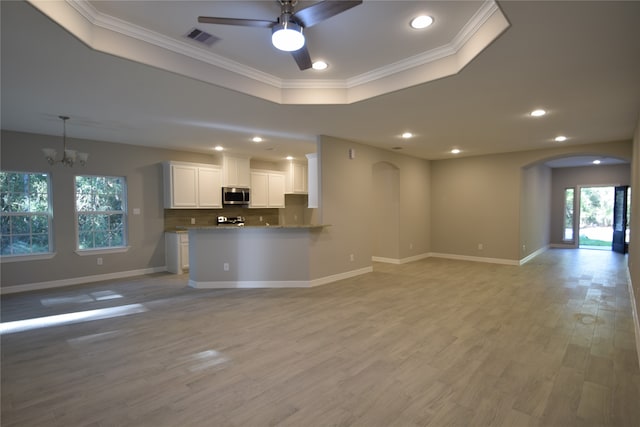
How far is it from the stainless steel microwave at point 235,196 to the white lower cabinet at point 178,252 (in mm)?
1247

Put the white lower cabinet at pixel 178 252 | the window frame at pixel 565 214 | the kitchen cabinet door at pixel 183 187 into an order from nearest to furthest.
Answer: the white lower cabinet at pixel 178 252
the kitchen cabinet door at pixel 183 187
the window frame at pixel 565 214

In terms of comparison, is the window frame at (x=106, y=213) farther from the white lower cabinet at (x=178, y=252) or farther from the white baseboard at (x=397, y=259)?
the white baseboard at (x=397, y=259)

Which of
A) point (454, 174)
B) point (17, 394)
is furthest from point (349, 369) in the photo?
point (454, 174)

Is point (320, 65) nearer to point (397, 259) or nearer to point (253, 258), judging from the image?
point (253, 258)

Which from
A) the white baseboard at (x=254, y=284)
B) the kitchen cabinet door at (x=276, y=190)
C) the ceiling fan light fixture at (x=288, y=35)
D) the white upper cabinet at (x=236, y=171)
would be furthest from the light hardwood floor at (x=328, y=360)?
the kitchen cabinet door at (x=276, y=190)

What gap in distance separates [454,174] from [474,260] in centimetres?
214

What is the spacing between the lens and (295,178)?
8.47m

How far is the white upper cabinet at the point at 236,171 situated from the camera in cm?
719

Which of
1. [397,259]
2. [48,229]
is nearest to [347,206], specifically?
[397,259]

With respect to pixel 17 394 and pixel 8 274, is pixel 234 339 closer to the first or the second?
pixel 17 394

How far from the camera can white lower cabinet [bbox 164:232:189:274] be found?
251 inches

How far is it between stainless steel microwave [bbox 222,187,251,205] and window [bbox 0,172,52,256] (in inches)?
119

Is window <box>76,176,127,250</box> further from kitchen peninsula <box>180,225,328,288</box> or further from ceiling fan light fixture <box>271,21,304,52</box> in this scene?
ceiling fan light fixture <box>271,21,304,52</box>

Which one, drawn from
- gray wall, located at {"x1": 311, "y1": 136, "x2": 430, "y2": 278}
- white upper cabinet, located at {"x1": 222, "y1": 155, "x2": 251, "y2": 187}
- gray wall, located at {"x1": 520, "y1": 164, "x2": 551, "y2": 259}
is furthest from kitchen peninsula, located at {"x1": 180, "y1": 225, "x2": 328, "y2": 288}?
gray wall, located at {"x1": 520, "y1": 164, "x2": 551, "y2": 259}
